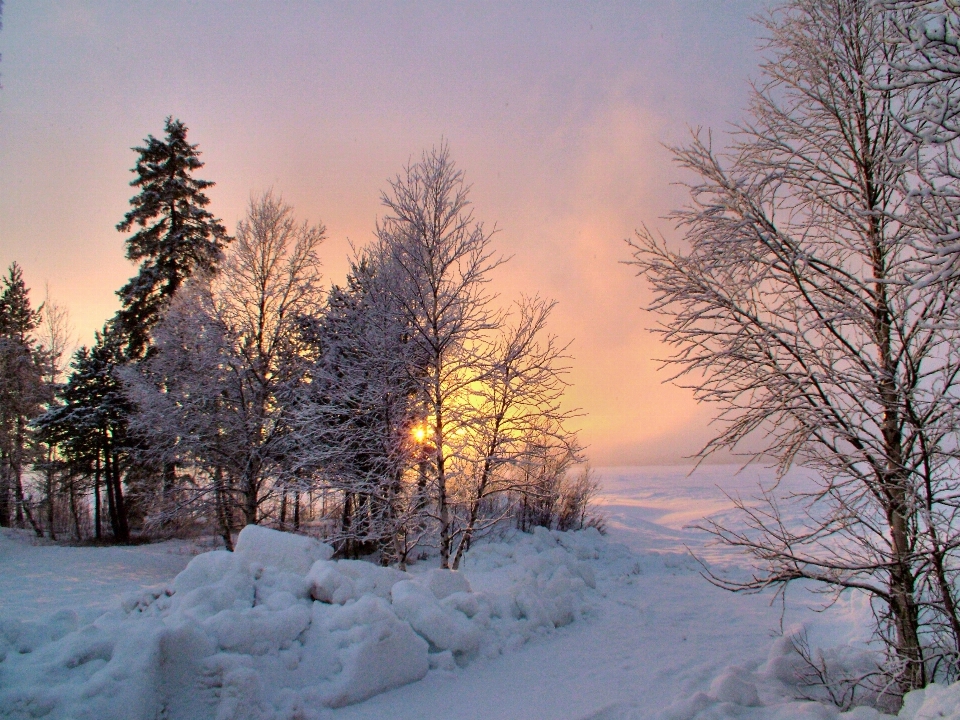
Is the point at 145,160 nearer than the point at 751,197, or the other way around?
the point at 751,197

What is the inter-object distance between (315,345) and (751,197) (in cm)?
1209

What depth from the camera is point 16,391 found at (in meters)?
21.7

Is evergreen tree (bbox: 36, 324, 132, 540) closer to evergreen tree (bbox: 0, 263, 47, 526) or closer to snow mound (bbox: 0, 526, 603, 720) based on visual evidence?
evergreen tree (bbox: 0, 263, 47, 526)

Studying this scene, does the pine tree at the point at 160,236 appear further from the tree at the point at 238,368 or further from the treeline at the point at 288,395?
the tree at the point at 238,368

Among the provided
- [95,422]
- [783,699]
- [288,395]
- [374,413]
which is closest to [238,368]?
[288,395]

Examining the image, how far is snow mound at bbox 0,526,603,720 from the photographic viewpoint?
3.60 m

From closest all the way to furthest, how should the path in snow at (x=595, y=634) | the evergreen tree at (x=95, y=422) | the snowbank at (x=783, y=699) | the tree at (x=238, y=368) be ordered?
the snowbank at (x=783, y=699) < the path in snow at (x=595, y=634) < the tree at (x=238, y=368) < the evergreen tree at (x=95, y=422)

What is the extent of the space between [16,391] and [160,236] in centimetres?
979

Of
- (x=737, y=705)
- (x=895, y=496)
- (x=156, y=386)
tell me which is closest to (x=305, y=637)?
(x=737, y=705)

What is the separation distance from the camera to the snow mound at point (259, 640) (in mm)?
3604

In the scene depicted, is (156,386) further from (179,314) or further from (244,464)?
(244,464)

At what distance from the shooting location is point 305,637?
4.93 m

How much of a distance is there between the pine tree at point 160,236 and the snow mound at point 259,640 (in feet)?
55.0

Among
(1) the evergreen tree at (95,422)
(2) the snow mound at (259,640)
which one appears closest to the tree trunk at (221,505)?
(1) the evergreen tree at (95,422)
